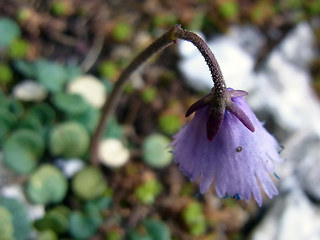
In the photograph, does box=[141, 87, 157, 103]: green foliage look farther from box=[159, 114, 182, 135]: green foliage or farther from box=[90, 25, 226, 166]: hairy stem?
box=[90, 25, 226, 166]: hairy stem

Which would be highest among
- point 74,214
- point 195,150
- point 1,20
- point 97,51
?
point 1,20

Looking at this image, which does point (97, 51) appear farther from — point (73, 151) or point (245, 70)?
point (245, 70)

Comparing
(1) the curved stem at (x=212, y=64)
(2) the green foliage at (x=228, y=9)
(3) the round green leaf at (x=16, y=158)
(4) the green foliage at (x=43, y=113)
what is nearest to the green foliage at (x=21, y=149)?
(3) the round green leaf at (x=16, y=158)

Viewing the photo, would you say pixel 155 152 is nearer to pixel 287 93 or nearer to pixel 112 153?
pixel 112 153

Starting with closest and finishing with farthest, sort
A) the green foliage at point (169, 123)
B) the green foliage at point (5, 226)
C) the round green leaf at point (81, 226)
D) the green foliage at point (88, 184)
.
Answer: the green foliage at point (5, 226), the round green leaf at point (81, 226), the green foliage at point (88, 184), the green foliage at point (169, 123)

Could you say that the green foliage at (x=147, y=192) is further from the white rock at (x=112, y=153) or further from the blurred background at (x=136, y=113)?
the white rock at (x=112, y=153)

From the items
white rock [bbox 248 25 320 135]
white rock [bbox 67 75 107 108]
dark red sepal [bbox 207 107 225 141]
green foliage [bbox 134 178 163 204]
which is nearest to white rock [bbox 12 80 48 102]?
white rock [bbox 67 75 107 108]

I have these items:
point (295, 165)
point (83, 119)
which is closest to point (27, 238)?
point (83, 119)

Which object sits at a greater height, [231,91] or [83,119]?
[83,119]
